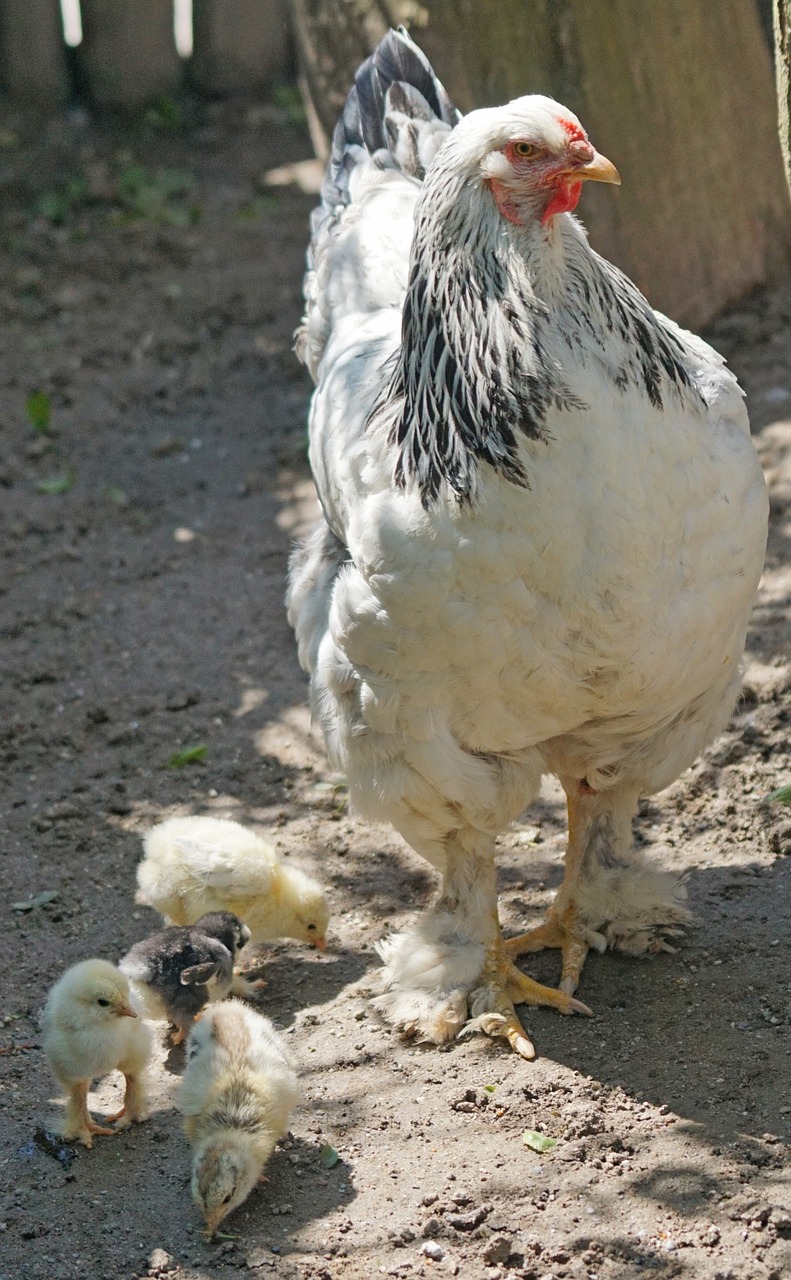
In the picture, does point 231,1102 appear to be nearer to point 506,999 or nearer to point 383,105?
point 506,999

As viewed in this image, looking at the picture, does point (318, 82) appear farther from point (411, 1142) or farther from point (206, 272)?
point (411, 1142)

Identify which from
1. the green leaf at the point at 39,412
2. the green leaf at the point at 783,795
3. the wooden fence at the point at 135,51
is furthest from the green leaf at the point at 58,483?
the green leaf at the point at 783,795

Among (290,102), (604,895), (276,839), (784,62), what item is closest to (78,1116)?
(276,839)

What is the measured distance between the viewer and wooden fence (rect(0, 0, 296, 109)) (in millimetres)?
10359

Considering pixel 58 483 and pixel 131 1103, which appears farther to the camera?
pixel 58 483

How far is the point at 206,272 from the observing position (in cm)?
968

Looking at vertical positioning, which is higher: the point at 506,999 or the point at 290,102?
the point at 290,102

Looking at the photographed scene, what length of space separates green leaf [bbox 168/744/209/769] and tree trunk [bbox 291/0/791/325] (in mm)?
3442

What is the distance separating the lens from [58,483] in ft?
26.8

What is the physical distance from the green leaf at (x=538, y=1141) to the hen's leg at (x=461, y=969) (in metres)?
0.48

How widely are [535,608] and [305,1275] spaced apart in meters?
1.82

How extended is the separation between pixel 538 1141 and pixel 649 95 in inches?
213

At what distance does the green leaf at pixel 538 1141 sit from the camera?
13.3 ft

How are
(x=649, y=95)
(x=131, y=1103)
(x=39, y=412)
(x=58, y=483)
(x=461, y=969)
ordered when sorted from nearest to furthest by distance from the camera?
(x=131, y=1103) → (x=461, y=969) → (x=649, y=95) → (x=58, y=483) → (x=39, y=412)
